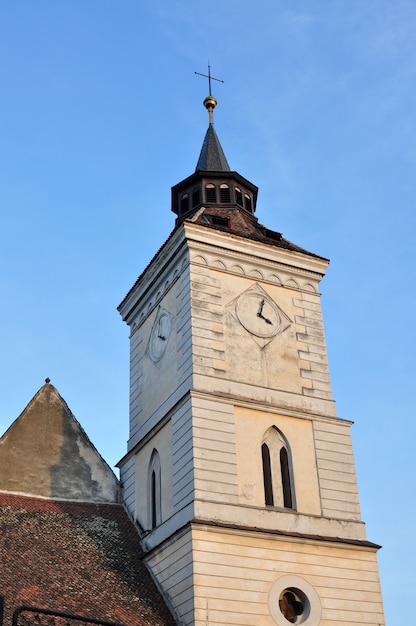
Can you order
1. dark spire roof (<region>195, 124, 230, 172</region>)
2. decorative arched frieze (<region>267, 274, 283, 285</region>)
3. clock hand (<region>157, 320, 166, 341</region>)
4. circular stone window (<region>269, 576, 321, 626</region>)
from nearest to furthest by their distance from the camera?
circular stone window (<region>269, 576, 321, 626</region>) → clock hand (<region>157, 320, 166, 341</region>) → decorative arched frieze (<region>267, 274, 283, 285</region>) → dark spire roof (<region>195, 124, 230, 172</region>)

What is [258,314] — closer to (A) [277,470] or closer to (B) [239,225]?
(B) [239,225]

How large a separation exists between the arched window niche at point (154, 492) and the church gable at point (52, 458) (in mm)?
1866

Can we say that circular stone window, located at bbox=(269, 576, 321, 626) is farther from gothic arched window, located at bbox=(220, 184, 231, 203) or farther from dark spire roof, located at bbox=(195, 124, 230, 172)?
dark spire roof, located at bbox=(195, 124, 230, 172)

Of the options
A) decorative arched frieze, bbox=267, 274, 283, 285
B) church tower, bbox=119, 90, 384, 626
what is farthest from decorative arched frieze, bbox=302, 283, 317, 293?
decorative arched frieze, bbox=267, 274, 283, 285

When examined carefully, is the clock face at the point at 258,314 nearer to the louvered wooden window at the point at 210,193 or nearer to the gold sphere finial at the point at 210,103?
the louvered wooden window at the point at 210,193

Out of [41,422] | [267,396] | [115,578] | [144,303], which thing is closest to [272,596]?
[115,578]

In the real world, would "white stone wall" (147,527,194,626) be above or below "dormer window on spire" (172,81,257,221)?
below

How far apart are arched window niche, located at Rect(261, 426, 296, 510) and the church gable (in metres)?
5.11

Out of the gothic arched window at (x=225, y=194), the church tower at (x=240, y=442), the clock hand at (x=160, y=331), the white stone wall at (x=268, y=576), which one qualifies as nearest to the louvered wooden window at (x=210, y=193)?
the gothic arched window at (x=225, y=194)

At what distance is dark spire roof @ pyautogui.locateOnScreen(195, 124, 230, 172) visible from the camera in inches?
1122

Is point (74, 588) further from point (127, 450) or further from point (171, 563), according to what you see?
point (127, 450)

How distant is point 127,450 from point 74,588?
6.02m

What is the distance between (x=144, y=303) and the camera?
25234 mm

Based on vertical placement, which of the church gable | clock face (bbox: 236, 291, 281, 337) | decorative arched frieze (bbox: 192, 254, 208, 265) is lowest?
the church gable
